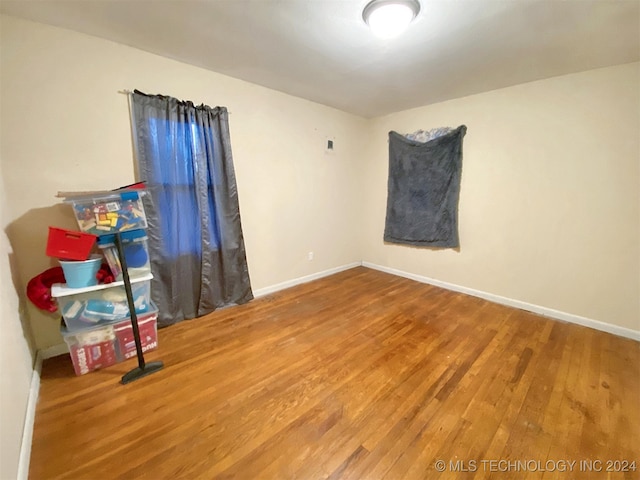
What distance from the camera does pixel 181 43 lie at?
79.6 inches

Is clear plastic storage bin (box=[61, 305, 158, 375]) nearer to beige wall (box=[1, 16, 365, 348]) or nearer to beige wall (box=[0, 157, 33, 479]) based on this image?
beige wall (box=[0, 157, 33, 479])

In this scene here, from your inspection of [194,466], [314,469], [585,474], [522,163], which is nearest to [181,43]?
[194,466]

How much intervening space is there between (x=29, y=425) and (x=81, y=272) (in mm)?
840

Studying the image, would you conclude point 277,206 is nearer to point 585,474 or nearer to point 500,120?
point 500,120

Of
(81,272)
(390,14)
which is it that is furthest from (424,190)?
(81,272)

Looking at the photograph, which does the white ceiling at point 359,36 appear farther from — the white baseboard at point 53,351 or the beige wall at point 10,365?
the white baseboard at point 53,351

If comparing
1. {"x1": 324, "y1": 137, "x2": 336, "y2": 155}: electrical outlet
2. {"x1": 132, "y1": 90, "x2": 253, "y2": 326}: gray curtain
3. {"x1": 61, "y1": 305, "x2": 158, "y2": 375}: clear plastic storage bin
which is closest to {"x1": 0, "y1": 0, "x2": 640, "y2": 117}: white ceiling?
{"x1": 132, "y1": 90, "x2": 253, "y2": 326}: gray curtain

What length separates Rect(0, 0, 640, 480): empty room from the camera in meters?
Result: 1.38

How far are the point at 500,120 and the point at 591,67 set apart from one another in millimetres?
727

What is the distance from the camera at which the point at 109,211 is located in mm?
1748

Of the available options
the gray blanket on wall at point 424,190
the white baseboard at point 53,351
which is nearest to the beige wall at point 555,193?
the gray blanket on wall at point 424,190

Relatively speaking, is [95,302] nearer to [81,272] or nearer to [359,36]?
[81,272]

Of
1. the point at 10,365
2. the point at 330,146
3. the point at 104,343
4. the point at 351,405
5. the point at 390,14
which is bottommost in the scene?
the point at 351,405

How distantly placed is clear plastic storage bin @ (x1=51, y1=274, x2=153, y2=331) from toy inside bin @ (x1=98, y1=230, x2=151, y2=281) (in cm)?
8
